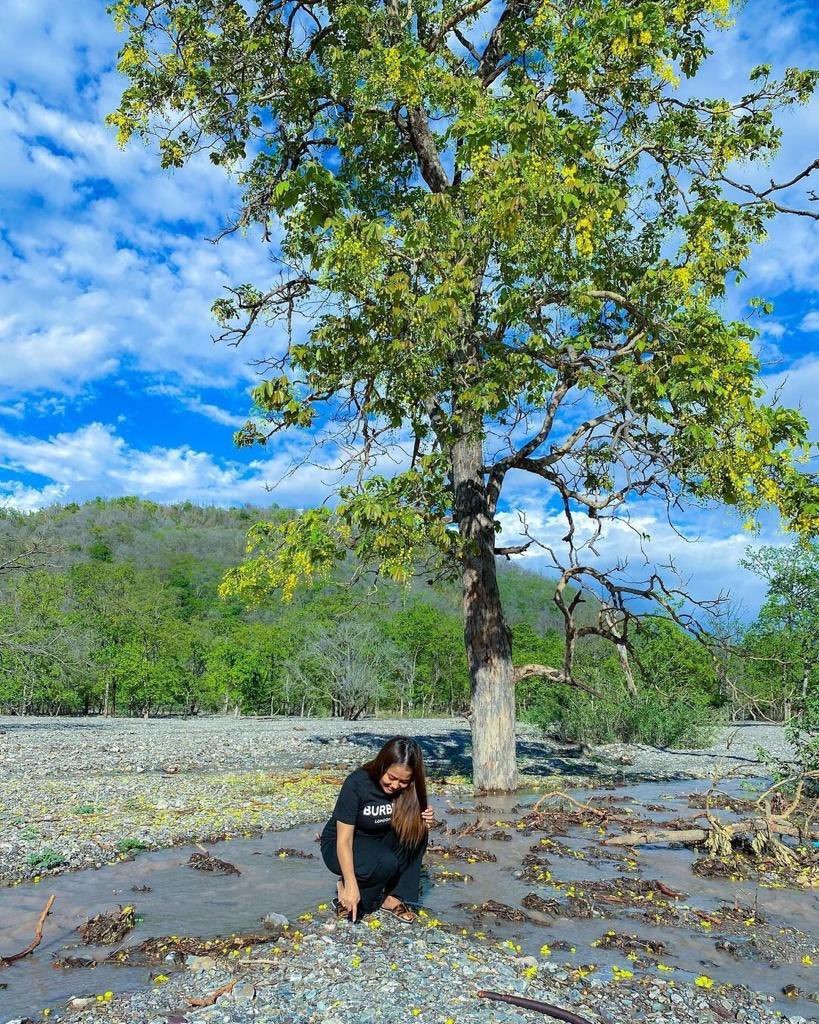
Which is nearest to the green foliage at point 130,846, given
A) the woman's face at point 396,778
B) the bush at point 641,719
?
the woman's face at point 396,778

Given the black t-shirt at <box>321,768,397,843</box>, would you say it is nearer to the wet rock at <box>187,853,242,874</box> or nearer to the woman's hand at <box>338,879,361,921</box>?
the woman's hand at <box>338,879,361,921</box>

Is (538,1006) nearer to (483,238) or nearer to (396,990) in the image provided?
(396,990)

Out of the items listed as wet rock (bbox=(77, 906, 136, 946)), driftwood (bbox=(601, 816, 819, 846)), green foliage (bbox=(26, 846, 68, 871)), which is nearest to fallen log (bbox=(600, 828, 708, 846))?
driftwood (bbox=(601, 816, 819, 846))

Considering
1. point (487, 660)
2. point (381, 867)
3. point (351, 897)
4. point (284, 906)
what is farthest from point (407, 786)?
point (487, 660)

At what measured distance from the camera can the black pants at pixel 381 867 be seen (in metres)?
5.97

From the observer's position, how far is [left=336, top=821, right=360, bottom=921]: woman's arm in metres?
5.76

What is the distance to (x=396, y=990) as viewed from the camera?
448cm

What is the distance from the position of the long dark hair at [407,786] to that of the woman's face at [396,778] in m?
0.02

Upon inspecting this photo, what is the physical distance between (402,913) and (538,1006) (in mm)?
2032

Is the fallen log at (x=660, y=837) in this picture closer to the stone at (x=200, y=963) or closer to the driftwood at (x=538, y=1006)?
the driftwood at (x=538, y=1006)

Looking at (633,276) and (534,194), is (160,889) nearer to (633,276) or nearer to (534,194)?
(534,194)

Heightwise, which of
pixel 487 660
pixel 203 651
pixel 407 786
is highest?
pixel 203 651

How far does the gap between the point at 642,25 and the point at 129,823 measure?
11.4m

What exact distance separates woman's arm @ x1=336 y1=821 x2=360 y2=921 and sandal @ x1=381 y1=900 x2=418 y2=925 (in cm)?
40
